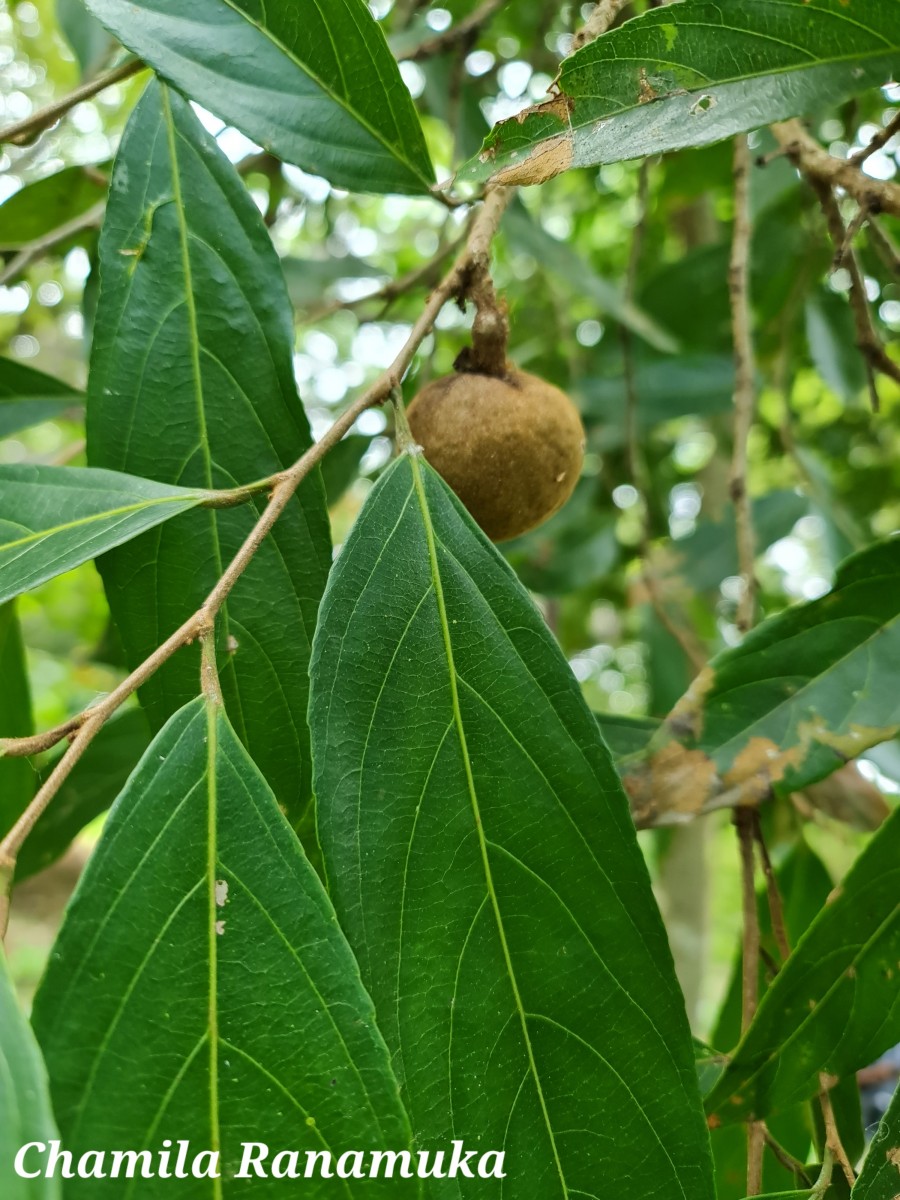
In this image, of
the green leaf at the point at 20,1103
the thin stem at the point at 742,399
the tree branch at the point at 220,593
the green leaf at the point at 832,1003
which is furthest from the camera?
the thin stem at the point at 742,399

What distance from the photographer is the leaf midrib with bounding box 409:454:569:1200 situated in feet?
1.63

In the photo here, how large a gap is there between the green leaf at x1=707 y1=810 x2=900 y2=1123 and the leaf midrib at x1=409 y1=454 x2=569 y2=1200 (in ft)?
0.45

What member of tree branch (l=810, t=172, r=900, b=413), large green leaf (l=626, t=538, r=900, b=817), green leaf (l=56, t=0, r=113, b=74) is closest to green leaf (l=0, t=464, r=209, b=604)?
large green leaf (l=626, t=538, r=900, b=817)

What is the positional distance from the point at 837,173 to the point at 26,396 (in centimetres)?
76

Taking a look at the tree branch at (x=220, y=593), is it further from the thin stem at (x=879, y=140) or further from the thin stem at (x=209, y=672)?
the thin stem at (x=879, y=140)

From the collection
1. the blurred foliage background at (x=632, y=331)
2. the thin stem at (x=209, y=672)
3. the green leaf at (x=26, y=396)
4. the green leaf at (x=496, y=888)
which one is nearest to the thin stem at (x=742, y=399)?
Answer: the blurred foliage background at (x=632, y=331)

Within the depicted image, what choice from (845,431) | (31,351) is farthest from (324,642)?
(31,351)

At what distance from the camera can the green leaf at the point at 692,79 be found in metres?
0.52

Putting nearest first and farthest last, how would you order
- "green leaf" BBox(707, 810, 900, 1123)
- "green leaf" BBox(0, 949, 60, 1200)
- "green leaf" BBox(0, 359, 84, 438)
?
1. "green leaf" BBox(0, 949, 60, 1200)
2. "green leaf" BBox(707, 810, 900, 1123)
3. "green leaf" BBox(0, 359, 84, 438)

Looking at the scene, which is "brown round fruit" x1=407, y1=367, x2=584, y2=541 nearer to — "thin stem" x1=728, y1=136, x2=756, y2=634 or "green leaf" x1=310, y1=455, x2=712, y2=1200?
"green leaf" x1=310, y1=455, x2=712, y2=1200

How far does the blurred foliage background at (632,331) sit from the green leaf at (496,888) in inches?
10.6

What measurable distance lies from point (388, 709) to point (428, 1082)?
19 centimetres

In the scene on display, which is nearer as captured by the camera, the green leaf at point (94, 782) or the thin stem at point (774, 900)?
the thin stem at point (774, 900)

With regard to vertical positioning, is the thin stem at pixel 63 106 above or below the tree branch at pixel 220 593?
above
